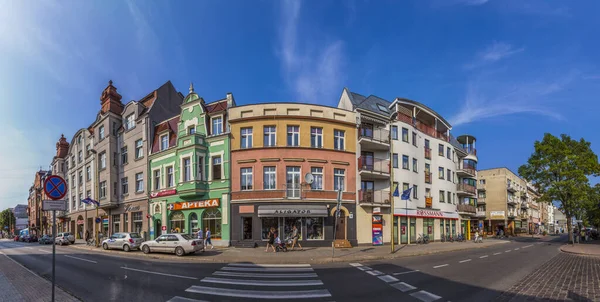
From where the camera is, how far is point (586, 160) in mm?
32125

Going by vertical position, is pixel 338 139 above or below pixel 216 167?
above

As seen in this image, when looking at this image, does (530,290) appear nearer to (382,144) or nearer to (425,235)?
(382,144)

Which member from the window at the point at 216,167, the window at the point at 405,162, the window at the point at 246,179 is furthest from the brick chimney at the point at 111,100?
the window at the point at 405,162

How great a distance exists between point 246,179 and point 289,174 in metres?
3.59

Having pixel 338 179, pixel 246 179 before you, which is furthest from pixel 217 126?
pixel 338 179

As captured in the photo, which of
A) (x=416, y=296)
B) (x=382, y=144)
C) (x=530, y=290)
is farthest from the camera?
(x=382, y=144)

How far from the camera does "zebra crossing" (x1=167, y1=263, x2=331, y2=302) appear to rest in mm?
8805

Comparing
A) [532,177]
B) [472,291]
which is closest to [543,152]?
[532,177]

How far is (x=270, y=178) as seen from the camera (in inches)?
972

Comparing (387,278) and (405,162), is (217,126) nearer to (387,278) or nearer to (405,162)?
(405,162)

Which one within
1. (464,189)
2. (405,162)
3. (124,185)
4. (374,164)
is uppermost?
(405,162)

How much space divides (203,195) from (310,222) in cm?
952

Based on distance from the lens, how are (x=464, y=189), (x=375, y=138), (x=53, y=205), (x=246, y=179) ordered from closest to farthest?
(x=53, y=205) < (x=246, y=179) < (x=375, y=138) < (x=464, y=189)

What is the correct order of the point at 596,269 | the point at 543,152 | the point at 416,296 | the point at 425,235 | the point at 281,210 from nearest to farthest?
the point at 416,296 → the point at 596,269 → the point at 281,210 → the point at 425,235 → the point at 543,152
